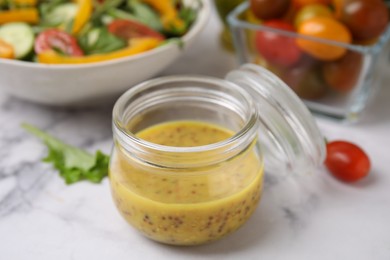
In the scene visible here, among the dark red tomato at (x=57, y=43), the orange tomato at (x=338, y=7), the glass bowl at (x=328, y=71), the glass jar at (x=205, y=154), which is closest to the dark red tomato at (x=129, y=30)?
the dark red tomato at (x=57, y=43)

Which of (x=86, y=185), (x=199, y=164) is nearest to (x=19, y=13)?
(x=86, y=185)

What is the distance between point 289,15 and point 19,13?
2.26 ft

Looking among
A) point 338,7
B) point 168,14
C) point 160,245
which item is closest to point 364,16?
point 338,7

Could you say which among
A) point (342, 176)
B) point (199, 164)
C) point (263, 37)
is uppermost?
point (199, 164)

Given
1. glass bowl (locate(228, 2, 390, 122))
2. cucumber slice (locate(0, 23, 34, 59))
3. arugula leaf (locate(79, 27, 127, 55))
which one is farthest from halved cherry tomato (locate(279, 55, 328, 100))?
cucumber slice (locate(0, 23, 34, 59))

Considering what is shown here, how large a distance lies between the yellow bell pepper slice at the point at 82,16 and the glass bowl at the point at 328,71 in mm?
363

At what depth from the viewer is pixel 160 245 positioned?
1108 millimetres

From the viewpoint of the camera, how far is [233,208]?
1.05 meters

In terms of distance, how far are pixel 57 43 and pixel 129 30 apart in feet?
0.61

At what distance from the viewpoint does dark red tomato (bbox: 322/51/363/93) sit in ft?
4.73

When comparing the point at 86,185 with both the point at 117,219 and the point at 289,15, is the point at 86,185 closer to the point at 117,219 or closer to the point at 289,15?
the point at 117,219

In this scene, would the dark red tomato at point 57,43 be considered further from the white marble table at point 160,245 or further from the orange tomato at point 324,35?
the orange tomato at point 324,35

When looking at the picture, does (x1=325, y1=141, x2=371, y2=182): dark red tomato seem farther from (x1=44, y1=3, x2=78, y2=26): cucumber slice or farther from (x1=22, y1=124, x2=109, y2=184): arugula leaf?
(x1=44, y1=3, x2=78, y2=26): cucumber slice

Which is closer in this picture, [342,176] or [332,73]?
[342,176]
